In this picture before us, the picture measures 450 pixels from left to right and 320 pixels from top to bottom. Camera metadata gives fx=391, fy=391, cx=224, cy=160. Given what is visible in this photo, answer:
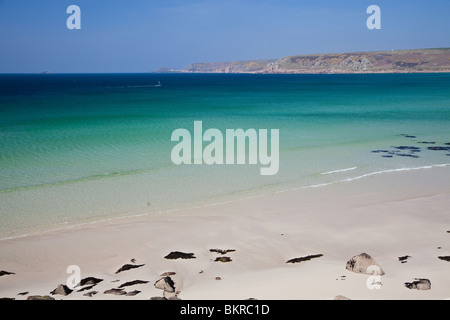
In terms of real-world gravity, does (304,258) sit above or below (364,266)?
below

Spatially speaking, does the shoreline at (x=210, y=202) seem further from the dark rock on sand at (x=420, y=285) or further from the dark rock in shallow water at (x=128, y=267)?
the dark rock on sand at (x=420, y=285)

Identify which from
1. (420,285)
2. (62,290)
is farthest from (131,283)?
(420,285)

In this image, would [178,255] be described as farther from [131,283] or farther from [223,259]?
[131,283]

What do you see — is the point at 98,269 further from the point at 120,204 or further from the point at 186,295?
the point at 120,204

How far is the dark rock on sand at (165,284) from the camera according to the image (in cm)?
663

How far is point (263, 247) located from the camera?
868cm

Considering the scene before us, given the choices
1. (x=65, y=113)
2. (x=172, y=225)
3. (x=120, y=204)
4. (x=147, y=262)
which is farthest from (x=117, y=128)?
(x=147, y=262)

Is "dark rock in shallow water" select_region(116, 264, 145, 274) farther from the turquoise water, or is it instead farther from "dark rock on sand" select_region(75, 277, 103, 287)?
the turquoise water

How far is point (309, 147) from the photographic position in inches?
840

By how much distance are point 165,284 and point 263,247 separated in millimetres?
2735

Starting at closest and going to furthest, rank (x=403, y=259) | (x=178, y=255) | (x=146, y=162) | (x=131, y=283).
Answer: (x=131, y=283)
(x=403, y=259)
(x=178, y=255)
(x=146, y=162)

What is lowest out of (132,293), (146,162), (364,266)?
(132,293)

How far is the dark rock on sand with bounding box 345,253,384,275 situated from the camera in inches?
273
